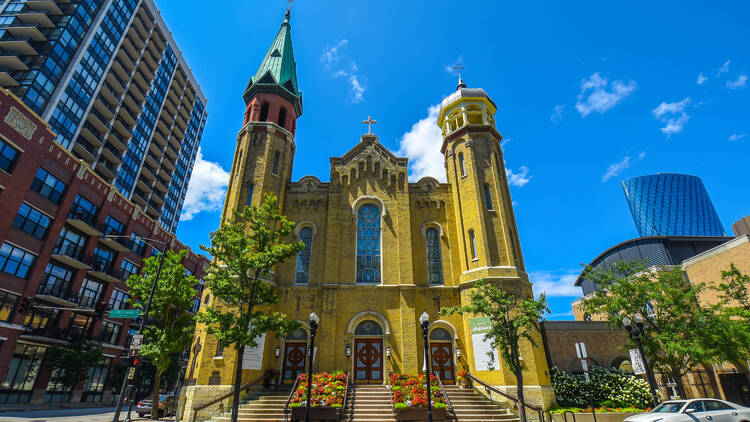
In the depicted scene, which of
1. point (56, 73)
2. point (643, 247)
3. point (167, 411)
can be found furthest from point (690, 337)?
point (56, 73)

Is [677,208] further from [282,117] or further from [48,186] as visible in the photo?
[48,186]

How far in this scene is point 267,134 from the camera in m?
25.5

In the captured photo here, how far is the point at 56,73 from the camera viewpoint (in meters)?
37.8

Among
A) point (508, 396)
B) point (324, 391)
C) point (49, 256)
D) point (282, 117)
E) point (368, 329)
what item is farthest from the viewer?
point (282, 117)

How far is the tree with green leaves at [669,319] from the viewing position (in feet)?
53.8

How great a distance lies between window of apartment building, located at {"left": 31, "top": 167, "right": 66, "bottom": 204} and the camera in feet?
87.4

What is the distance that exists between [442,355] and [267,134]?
1847 centimetres

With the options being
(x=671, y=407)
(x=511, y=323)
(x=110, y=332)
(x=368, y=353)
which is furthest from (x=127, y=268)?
(x=671, y=407)

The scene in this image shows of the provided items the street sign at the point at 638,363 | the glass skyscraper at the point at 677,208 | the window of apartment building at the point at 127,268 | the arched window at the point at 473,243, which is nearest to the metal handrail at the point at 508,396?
the street sign at the point at 638,363

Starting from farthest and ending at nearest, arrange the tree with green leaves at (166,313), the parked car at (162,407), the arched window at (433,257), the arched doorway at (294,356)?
the arched window at (433,257)
the parked car at (162,407)
the arched doorway at (294,356)
the tree with green leaves at (166,313)

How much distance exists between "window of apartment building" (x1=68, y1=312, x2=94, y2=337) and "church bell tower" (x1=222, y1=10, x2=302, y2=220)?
18.4 metres

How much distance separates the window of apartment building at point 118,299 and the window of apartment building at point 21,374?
772cm

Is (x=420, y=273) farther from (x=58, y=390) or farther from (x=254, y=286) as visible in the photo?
(x=58, y=390)

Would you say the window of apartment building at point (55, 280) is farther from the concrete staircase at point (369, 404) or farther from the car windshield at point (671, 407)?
the car windshield at point (671, 407)
